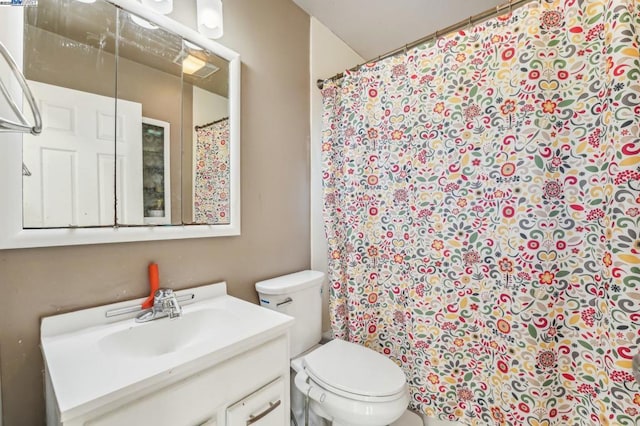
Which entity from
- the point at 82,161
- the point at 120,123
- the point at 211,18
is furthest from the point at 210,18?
the point at 82,161

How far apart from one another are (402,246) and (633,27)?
43.2 inches

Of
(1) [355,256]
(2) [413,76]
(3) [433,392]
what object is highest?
(2) [413,76]

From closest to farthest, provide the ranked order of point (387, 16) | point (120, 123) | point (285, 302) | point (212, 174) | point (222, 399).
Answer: point (222, 399)
point (120, 123)
point (212, 174)
point (285, 302)
point (387, 16)

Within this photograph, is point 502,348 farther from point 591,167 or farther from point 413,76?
point 413,76

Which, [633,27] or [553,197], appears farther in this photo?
[553,197]

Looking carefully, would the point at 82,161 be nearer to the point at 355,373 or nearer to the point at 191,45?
the point at 191,45

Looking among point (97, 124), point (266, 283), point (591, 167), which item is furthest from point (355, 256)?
point (97, 124)

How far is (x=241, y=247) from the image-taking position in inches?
55.0

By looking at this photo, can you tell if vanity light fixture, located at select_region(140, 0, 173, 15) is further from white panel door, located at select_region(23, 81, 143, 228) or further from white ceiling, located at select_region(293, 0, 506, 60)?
white ceiling, located at select_region(293, 0, 506, 60)

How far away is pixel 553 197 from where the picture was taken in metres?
1.05

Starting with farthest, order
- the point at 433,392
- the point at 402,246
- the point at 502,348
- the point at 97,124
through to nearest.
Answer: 1. the point at 402,246
2. the point at 433,392
3. the point at 502,348
4. the point at 97,124

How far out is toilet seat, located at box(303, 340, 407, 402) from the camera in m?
1.08

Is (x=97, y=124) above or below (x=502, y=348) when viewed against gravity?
above

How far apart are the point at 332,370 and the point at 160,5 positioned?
1.65m
